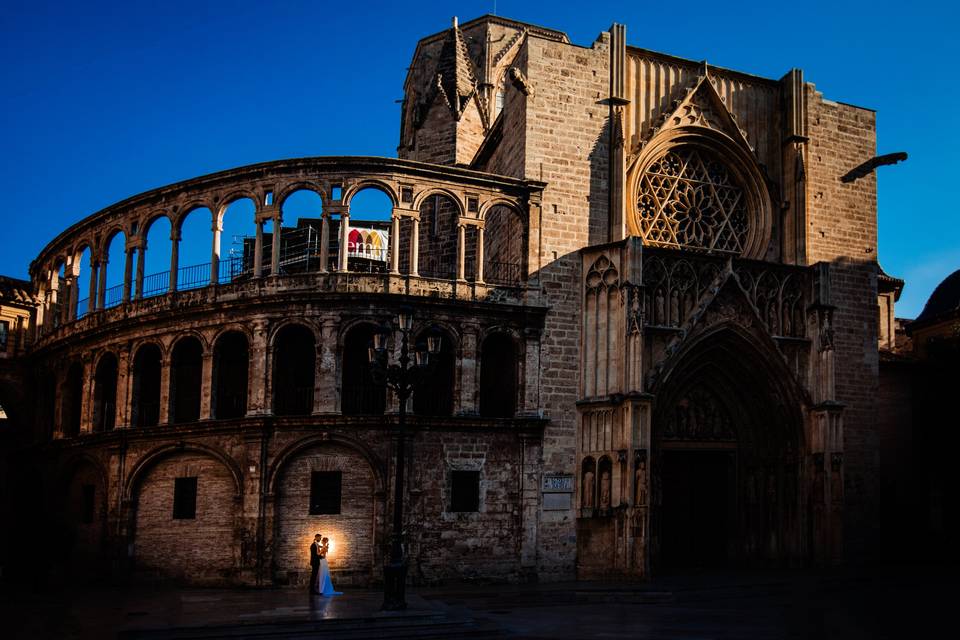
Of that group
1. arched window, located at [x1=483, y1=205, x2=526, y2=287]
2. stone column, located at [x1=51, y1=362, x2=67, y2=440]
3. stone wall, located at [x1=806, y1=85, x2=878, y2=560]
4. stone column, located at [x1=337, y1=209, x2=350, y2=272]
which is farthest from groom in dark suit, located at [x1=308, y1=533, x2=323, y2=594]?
stone wall, located at [x1=806, y1=85, x2=878, y2=560]

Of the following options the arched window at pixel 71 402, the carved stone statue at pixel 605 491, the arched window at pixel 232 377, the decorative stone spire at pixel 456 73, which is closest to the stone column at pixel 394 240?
the arched window at pixel 232 377

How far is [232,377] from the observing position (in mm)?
27453

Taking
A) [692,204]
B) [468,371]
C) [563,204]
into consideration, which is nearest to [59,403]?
[468,371]

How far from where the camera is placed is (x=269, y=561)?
79.6 feet

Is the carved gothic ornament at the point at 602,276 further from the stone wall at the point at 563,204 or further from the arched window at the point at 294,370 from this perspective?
the arched window at the point at 294,370

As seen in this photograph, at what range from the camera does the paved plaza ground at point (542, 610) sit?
1684 centimetres

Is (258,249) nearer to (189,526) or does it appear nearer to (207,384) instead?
(207,384)

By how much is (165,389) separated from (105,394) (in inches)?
158

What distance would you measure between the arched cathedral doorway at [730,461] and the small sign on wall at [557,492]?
283 cm

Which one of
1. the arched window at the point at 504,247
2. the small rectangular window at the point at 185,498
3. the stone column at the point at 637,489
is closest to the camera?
the stone column at the point at 637,489

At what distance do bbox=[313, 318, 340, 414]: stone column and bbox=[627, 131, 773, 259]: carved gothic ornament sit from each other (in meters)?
9.20

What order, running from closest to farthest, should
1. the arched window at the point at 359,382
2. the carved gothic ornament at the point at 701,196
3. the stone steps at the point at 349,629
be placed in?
the stone steps at the point at 349,629 → the arched window at the point at 359,382 → the carved gothic ornament at the point at 701,196

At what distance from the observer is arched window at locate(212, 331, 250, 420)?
1059 inches

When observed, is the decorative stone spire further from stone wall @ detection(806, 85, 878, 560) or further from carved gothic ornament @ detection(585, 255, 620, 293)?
stone wall @ detection(806, 85, 878, 560)
